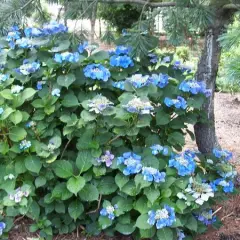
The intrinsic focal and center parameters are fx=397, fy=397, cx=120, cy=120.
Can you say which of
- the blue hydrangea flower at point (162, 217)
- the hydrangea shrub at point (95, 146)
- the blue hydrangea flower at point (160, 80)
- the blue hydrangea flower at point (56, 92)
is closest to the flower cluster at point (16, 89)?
the hydrangea shrub at point (95, 146)

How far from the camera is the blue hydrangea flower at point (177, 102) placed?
1942 mm

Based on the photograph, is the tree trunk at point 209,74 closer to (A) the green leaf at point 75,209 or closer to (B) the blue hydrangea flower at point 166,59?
(B) the blue hydrangea flower at point 166,59

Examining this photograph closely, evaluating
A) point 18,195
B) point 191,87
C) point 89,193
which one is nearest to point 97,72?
point 191,87

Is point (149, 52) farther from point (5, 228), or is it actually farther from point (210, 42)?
point (5, 228)

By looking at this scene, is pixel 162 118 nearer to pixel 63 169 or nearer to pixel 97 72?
pixel 97 72

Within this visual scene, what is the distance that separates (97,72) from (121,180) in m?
0.54

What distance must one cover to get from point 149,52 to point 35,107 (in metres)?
0.73

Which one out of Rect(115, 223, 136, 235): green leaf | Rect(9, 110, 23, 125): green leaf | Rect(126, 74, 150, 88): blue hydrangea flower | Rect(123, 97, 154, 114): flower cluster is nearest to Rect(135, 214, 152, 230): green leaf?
Rect(115, 223, 136, 235): green leaf

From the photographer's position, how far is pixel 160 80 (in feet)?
6.68

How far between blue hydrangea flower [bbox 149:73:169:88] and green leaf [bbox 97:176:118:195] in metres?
0.53

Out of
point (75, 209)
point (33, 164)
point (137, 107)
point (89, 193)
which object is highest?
point (137, 107)

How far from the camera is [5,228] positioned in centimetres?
202

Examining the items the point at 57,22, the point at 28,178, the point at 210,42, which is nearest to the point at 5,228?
the point at 28,178

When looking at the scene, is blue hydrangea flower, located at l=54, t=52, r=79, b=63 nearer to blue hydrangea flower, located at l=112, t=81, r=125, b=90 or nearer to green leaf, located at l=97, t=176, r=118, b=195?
blue hydrangea flower, located at l=112, t=81, r=125, b=90
